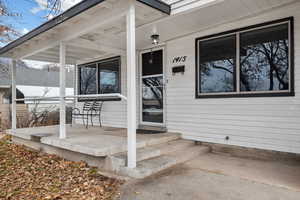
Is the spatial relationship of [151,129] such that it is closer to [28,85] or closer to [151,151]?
[151,151]

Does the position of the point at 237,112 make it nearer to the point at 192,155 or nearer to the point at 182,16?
the point at 192,155

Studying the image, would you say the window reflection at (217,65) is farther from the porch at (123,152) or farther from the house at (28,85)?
the house at (28,85)

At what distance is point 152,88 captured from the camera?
515 centimetres

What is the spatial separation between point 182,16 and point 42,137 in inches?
148

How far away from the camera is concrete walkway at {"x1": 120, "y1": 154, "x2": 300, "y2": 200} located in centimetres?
219

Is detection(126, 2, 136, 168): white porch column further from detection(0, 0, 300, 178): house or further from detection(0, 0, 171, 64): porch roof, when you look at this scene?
detection(0, 0, 171, 64): porch roof

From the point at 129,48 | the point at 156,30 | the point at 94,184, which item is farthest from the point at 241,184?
the point at 156,30

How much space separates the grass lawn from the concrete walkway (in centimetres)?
43

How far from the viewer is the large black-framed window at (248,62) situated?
327cm

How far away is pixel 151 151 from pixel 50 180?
1.59 m

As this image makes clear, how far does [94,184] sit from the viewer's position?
2650 mm

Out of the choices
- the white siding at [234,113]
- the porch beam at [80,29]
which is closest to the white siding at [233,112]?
the white siding at [234,113]

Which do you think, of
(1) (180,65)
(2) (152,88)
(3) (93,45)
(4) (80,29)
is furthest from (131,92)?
(2) (152,88)

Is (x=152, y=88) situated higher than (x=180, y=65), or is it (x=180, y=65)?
(x=180, y=65)
